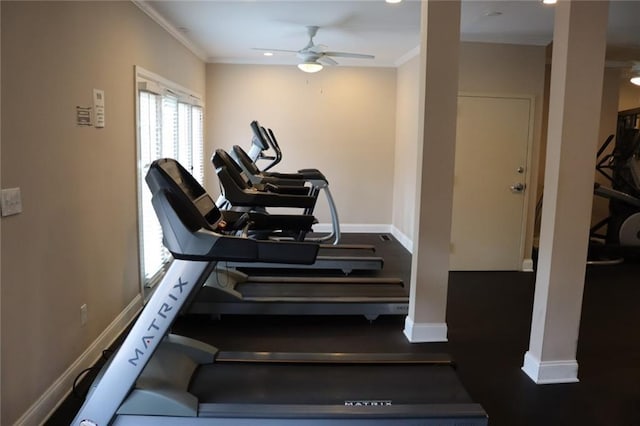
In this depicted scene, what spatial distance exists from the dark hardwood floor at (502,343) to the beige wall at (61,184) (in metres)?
0.38

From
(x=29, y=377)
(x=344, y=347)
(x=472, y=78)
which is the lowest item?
(x=344, y=347)

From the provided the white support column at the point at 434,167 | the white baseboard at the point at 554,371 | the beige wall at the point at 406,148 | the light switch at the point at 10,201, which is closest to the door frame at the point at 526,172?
the beige wall at the point at 406,148

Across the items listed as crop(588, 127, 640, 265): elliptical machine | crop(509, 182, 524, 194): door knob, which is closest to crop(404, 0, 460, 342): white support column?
crop(509, 182, 524, 194): door knob

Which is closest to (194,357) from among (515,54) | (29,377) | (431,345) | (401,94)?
(29,377)

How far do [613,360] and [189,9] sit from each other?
425 cm

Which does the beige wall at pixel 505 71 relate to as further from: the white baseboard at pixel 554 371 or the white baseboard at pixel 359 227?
the white baseboard at pixel 554 371

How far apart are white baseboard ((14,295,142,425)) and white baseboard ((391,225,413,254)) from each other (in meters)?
3.72

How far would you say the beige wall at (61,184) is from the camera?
2.11 m

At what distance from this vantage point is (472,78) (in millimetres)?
5105

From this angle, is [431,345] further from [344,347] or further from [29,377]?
[29,377]

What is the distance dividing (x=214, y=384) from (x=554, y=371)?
1985mm

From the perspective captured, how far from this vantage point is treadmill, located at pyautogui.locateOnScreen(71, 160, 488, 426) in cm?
193

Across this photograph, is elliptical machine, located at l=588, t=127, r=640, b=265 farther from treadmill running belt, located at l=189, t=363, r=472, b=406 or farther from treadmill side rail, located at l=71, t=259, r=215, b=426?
treadmill side rail, located at l=71, t=259, r=215, b=426

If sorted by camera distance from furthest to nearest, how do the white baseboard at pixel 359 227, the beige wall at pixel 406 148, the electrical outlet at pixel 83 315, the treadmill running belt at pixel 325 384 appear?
the white baseboard at pixel 359 227 < the beige wall at pixel 406 148 < the electrical outlet at pixel 83 315 < the treadmill running belt at pixel 325 384
